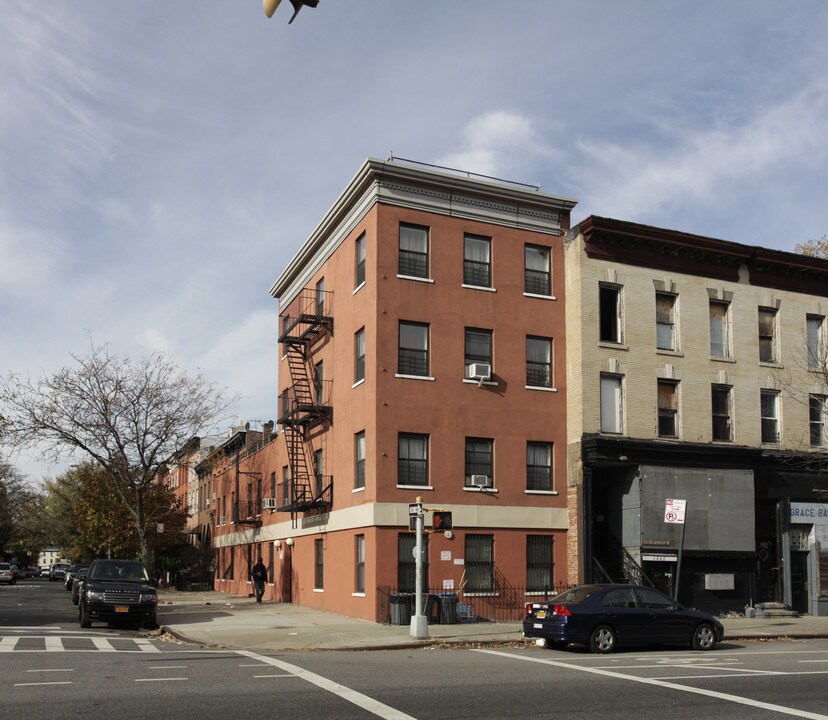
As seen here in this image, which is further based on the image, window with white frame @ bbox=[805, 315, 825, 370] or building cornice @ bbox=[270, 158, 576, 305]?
window with white frame @ bbox=[805, 315, 825, 370]

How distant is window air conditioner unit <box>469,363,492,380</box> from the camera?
29000 mm

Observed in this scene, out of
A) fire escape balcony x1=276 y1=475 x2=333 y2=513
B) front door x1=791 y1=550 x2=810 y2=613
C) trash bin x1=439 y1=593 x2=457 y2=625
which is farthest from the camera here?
fire escape balcony x1=276 y1=475 x2=333 y2=513

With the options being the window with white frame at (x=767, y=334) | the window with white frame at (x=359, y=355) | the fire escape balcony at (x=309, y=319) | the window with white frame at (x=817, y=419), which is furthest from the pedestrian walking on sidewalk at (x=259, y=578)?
the window with white frame at (x=817, y=419)

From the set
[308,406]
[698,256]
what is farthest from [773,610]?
[308,406]

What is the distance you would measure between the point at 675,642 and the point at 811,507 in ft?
45.3

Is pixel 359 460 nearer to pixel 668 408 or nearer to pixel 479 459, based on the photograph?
pixel 479 459

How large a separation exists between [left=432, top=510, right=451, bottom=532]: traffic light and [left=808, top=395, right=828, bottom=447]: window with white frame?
16446 mm

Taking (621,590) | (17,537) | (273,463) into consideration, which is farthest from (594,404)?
(17,537)

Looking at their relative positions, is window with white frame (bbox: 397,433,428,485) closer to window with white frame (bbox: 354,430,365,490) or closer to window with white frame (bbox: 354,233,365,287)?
window with white frame (bbox: 354,430,365,490)

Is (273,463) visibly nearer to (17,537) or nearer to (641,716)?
(641,716)

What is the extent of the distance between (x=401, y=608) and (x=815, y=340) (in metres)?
18.0

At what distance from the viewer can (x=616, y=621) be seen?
19.8 metres

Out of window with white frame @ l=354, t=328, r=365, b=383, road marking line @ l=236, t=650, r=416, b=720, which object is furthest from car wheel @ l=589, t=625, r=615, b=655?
window with white frame @ l=354, t=328, r=365, b=383

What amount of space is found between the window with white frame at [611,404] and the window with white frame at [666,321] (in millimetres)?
2159
